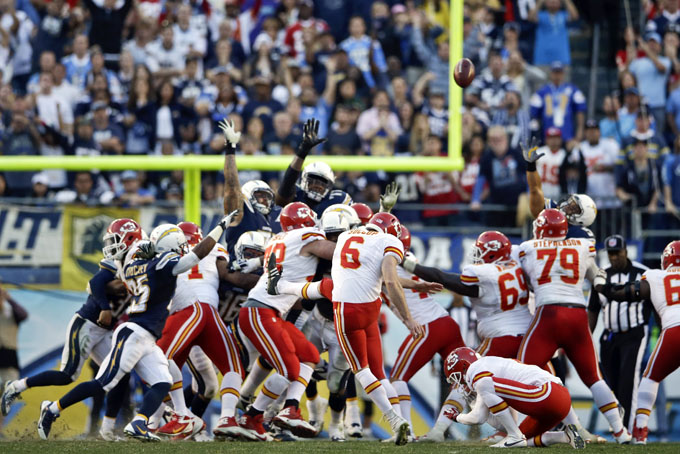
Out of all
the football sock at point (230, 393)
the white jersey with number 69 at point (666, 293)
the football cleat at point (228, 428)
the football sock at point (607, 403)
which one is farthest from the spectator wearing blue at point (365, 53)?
the football cleat at point (228, 428)

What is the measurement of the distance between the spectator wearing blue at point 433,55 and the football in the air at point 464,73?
4.16m

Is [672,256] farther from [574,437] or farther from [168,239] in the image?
[168,239]

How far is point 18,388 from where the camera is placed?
28.6ft

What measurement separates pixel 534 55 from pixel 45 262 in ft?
22.0

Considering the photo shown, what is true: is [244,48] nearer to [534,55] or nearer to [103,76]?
[103,76]

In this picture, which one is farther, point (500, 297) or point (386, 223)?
point (500, 297)

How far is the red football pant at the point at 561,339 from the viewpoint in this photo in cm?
828

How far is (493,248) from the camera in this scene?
8.52 meters

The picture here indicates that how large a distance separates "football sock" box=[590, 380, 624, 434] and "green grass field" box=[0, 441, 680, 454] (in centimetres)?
24

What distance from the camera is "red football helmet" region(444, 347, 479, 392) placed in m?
7.76

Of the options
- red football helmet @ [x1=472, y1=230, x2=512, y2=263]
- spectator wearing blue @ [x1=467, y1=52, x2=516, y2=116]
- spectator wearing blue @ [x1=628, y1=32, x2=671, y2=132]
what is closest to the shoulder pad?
red football helmet @ [x1=472, y1=230, x2=512, y2=263]

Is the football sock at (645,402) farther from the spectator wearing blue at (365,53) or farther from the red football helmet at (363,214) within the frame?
the spectator wearing blue at (365,53)

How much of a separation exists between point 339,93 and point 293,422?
586 centimetres

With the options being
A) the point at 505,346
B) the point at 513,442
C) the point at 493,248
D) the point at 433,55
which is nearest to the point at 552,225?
the point at 493,248
